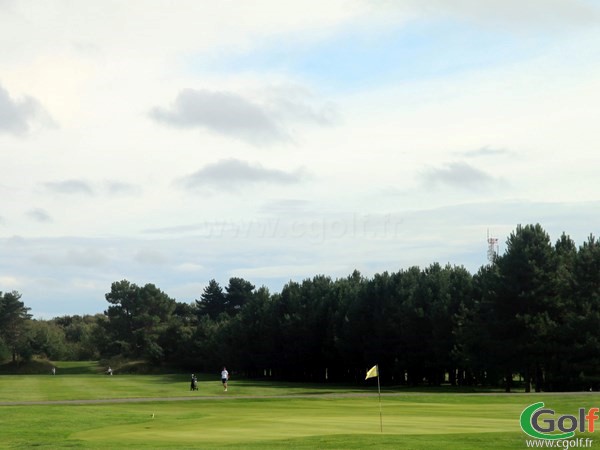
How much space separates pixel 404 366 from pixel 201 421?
57718mm

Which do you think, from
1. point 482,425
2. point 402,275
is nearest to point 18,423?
point 482,425

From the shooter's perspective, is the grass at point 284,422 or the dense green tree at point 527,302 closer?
the grass at point 284,422

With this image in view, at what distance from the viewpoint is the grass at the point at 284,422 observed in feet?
113

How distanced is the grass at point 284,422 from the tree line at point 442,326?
17814 mm

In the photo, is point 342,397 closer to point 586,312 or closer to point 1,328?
point 586,312

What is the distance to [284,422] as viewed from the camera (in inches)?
1775

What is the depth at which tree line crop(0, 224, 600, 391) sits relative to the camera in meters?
82.6

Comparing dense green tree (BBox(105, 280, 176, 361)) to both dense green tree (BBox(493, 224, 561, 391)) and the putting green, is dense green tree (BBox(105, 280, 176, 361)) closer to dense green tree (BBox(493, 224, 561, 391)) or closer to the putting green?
dense green tree (BBox(493, 224, 561, 391))

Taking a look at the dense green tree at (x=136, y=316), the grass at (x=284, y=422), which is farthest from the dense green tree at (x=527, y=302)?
the dense green tree at (x=136, y=316)

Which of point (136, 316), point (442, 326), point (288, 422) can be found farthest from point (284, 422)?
point (136, 316)

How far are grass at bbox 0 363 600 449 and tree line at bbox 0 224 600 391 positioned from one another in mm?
17814

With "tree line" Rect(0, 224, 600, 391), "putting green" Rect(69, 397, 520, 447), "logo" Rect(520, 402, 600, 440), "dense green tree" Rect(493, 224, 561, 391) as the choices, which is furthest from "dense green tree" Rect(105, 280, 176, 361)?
"logo" Rect(520, 402, 600, 440)

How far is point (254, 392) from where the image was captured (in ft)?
267

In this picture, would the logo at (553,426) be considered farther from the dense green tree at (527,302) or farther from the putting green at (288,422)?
the dense green tree at (527,302)
